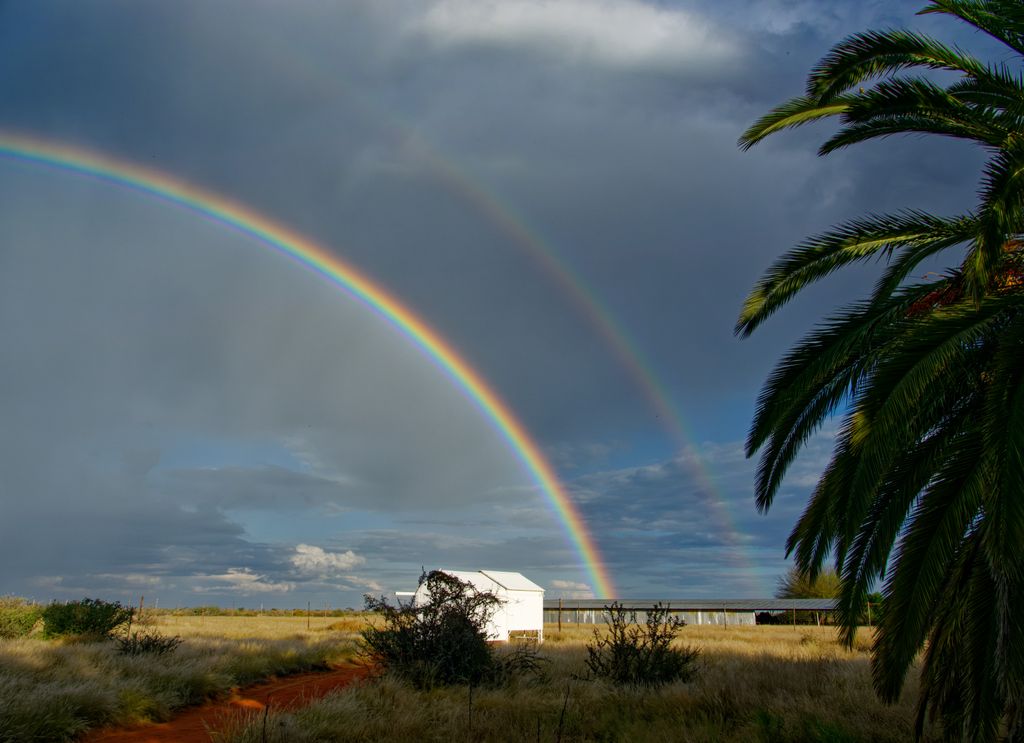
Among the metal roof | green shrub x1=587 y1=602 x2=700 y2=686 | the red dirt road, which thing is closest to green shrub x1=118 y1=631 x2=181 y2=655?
the red dirt road

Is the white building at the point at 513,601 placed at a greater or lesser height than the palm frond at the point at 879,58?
lesser

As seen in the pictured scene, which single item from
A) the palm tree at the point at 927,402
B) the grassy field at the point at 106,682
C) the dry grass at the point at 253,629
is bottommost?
the dry grass at the point at 253,629

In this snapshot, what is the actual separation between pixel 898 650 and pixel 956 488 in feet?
5.71

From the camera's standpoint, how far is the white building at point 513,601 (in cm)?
3938

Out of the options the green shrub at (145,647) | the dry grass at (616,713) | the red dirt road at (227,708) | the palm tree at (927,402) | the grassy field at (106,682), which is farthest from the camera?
the green shrub at (145,647)

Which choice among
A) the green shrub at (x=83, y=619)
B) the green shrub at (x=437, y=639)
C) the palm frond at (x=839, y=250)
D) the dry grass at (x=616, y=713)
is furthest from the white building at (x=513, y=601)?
the palm frond at (x=839, y=250)

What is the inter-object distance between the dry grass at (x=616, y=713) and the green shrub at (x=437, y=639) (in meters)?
1.00

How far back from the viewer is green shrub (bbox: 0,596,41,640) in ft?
86.8

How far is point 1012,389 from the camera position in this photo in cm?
636

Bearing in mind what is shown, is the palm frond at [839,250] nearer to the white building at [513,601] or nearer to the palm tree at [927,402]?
the palm tree at [927,402]

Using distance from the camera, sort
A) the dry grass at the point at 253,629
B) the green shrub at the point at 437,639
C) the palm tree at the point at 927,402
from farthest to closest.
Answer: the dry grass at the point at 253,629 → the green shrub at the point at 437,639 → the palm tree at the point at 927,402

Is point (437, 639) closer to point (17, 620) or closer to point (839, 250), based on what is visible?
point (839, 250)

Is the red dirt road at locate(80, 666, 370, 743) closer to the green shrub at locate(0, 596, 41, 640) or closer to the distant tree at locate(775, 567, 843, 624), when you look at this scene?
the green shrub at locate(0, 596, 41, 640)

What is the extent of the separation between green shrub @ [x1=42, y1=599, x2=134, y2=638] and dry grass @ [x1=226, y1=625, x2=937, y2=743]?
Answer: 1569cm
